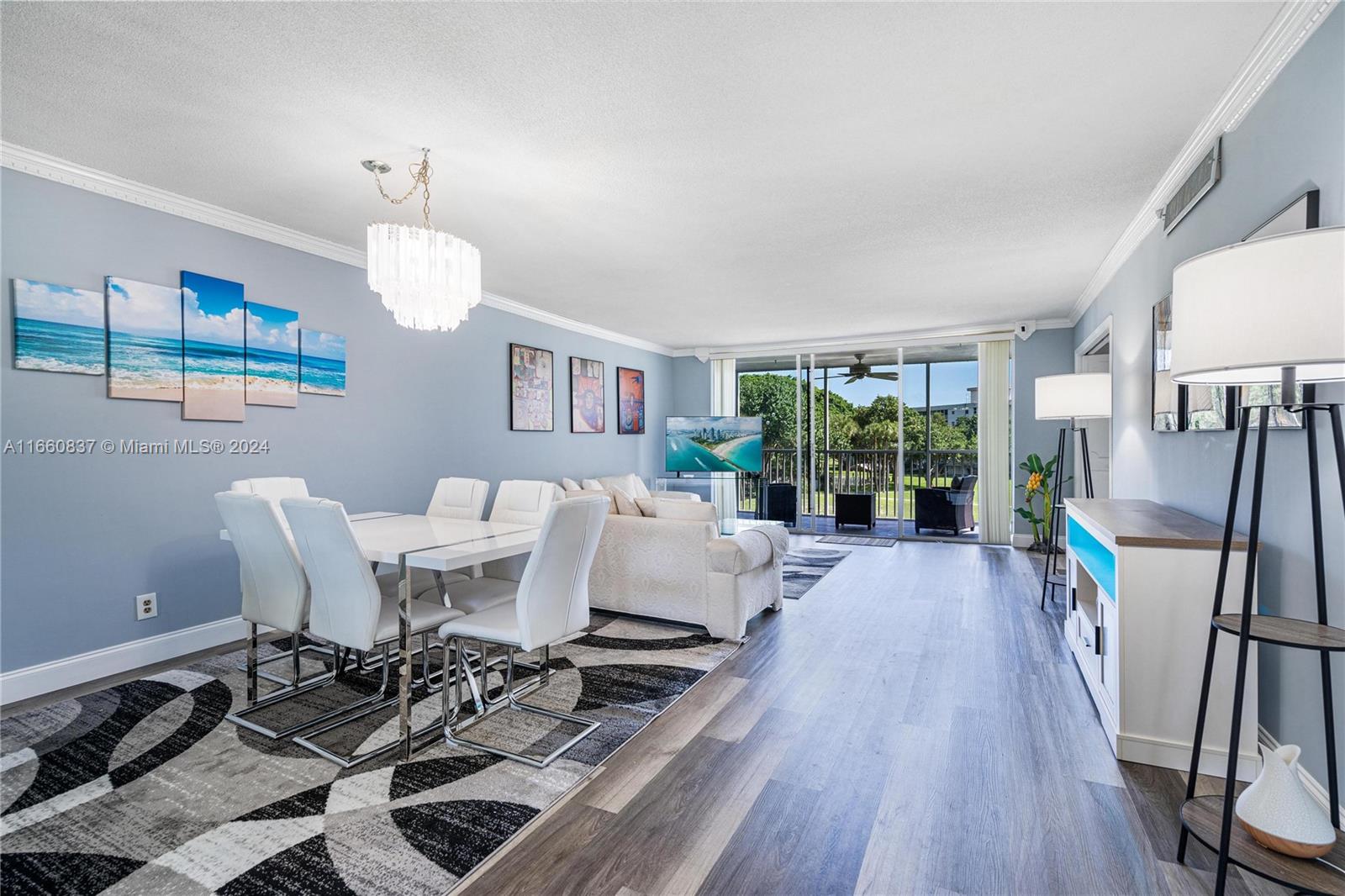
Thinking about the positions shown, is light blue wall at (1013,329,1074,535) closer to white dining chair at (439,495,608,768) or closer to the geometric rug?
the geometric rug

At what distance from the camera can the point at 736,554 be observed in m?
3.64

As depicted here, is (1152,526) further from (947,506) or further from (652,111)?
(947,506)

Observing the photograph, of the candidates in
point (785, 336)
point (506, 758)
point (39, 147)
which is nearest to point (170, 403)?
Answer: point (39, 147)

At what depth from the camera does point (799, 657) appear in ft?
11.1

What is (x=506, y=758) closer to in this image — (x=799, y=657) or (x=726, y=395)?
(x=799, y=657)

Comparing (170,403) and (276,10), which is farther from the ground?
(276,10)

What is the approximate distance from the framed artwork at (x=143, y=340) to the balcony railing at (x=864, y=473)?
6.08m

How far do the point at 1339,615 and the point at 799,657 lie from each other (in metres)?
2.12

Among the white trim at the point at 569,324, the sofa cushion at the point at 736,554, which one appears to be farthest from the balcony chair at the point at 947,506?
the sofa cushion at the point at 736,554

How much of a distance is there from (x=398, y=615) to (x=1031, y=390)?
21.9 ft

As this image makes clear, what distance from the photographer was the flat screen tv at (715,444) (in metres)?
7.91

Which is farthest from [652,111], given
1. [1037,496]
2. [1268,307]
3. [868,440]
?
[868,440]

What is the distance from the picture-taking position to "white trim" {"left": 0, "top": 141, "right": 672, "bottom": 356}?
2.85 meters

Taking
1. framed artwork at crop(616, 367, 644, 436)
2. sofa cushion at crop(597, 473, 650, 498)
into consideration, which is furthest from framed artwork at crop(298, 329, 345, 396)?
framed artwork at crop(616, 367, 644, 436)
